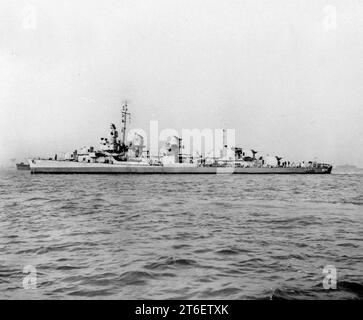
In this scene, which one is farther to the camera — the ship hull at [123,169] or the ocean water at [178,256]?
the ship hull at [123,169]

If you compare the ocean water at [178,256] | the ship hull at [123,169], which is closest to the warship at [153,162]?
the ship hull at [123,169]

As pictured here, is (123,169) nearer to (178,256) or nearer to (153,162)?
(153,162)

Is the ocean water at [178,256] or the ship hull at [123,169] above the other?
the ship hull at [123,169]

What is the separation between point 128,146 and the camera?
219 ft

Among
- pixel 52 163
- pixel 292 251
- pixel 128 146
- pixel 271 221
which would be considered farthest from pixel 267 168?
pixel 292 251

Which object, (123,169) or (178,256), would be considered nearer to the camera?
(178,256)

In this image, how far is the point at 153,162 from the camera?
2499 inches

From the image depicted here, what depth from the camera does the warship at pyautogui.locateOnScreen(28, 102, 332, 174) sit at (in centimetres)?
6059

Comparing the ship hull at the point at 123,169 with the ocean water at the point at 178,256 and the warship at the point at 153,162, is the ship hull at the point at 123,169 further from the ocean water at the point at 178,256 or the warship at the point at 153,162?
the ocean water at the point at 178,256

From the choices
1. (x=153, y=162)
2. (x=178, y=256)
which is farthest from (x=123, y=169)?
Answer: (x=178, y=256)

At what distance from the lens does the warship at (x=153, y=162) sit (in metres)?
60.6

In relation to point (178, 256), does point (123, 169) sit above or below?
above

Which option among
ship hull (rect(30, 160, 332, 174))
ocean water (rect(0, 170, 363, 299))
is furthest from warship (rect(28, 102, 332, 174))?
ocean water (rect(0, 170, 363, 299))
